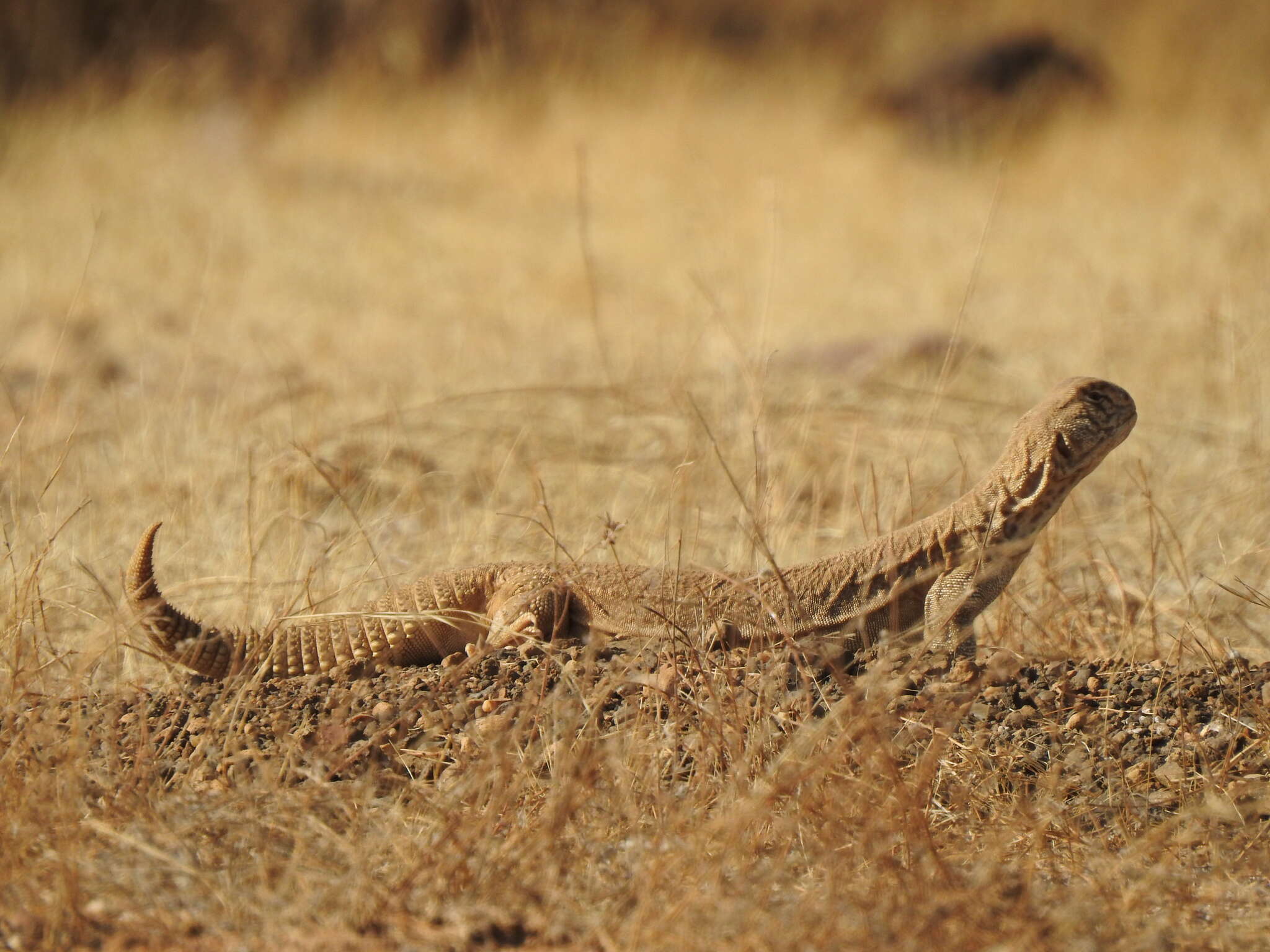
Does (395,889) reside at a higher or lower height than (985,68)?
lower

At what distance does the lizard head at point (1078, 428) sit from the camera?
11.5ft

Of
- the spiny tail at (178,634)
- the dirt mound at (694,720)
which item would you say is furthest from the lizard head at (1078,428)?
the spiny tail at (178,634)

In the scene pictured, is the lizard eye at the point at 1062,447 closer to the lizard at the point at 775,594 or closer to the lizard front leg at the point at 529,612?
the lizard at the point at 775,594

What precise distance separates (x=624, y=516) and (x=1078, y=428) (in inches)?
80.0

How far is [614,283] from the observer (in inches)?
436

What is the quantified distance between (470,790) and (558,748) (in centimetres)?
26

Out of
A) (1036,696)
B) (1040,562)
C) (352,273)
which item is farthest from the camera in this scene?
(352,273)

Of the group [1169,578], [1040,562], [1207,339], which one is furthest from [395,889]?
[1207,339]

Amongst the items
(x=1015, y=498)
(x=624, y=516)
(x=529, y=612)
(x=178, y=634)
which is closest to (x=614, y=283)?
(x=624, y=516)

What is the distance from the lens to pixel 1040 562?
4379 millimetres

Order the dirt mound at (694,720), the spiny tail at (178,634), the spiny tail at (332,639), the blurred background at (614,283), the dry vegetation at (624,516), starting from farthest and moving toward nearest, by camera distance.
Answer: the blurred background at (614,283) → the spiny tail at (332,639) → the spiny tail at (178,634) → the dirt mound at (694,720) → the dry vegetation at (624,516)

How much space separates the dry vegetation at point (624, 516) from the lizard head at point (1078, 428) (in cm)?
43

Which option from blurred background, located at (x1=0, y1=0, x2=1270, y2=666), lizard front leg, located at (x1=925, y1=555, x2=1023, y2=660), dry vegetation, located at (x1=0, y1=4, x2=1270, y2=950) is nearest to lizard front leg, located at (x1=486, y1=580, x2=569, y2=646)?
dry vegetation, located at (x1=0, y1=4, x2=1270, y2=950)

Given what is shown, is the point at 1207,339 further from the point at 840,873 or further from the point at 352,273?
the point at 352,273
